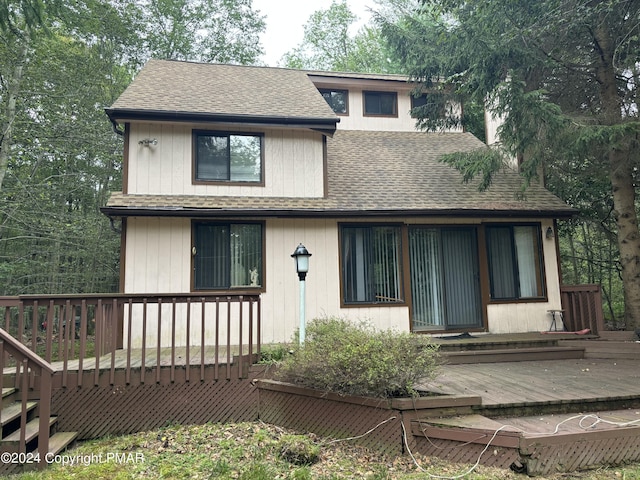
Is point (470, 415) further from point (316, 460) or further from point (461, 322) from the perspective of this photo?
point (461, 322)

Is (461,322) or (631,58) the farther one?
(461,322)

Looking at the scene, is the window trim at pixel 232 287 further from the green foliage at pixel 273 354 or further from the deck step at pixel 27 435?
the deck step at pixel 27 435

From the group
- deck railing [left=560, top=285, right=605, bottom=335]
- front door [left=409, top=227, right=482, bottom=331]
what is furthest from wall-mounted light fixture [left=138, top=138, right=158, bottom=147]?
deck railing [left=560, top=285, right=605, bottom=335]

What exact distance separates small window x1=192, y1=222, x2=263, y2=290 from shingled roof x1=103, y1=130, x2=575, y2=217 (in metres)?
0.41

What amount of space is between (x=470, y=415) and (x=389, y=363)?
3.04 feet

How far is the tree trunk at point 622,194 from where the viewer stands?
7422 mm

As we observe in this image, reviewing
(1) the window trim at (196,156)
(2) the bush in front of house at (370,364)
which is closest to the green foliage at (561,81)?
(1) the window trim at (196,156)

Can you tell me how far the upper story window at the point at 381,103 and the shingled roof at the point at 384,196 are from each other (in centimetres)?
123

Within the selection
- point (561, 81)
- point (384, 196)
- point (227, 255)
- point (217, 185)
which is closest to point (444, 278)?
point (384, 196)

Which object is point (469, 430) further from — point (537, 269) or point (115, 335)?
point (537, 269)

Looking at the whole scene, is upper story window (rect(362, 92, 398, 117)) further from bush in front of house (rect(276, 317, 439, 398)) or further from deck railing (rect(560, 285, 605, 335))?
bush in front of house (rect(276, 317, 439, 398))

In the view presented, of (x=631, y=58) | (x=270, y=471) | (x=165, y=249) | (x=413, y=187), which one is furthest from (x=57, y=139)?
(x=631, y=58)

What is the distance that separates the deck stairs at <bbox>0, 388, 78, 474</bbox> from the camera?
3.63m

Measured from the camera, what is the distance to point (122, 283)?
22.7 feet
